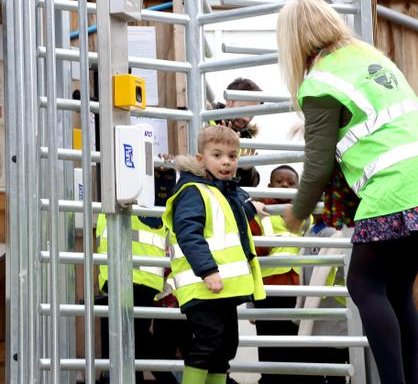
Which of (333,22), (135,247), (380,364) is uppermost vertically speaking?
(333,22)

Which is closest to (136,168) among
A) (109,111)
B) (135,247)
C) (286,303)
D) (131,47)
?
(109,111)

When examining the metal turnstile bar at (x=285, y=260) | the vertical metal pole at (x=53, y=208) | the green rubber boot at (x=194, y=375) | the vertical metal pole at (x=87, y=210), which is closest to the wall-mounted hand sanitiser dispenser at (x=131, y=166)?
the vertical metal pole at (x=87, y=210)

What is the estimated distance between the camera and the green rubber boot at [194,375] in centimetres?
545

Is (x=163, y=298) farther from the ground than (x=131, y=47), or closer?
closer

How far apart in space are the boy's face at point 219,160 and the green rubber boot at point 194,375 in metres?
0.93

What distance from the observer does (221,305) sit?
5555 millimetres

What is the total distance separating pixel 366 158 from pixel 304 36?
2.07ft

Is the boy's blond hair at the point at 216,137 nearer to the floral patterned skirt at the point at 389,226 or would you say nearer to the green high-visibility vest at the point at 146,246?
the green high-visibility vest at the point at 146,246

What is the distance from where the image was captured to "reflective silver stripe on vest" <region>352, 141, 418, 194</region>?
4.73 meters

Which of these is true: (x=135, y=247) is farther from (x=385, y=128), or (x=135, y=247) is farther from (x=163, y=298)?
(x=385, y=128)

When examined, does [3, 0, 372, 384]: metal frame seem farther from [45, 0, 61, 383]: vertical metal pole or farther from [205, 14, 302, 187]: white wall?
[205, 14, 302, 187]: white wall

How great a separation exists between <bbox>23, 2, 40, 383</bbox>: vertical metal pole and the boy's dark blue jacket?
2.22 feet

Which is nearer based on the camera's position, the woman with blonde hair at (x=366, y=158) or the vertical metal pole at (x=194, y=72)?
the woman with blonde hair at (x=366, y=158)

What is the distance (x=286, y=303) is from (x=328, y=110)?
2624 mm
